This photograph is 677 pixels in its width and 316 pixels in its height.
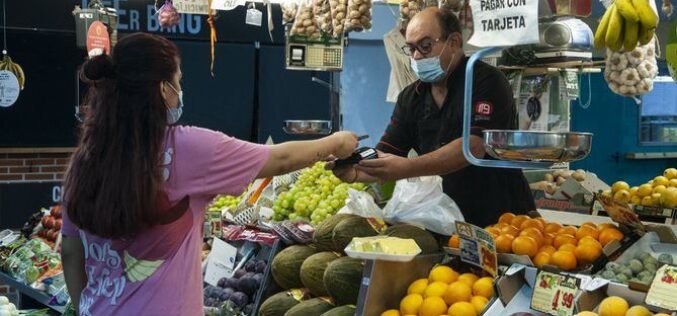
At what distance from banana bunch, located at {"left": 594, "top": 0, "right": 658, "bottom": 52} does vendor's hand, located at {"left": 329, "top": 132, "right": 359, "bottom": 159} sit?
110 centimetres

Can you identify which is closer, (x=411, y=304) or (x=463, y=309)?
→ (x=463, y=309)

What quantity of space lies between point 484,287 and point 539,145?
2.01ft

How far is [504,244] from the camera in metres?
3.19

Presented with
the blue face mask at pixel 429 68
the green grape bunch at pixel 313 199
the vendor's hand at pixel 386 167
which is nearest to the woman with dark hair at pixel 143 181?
the vendor's hand at pixel 386 167

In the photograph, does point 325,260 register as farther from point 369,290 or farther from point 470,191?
point 470,191

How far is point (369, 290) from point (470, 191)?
3.82ft

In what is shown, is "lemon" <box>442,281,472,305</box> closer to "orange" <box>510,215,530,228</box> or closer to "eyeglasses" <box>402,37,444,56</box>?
"orange" <box>510,215,530,228</box>

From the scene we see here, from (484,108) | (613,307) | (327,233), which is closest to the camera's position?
(613,307)

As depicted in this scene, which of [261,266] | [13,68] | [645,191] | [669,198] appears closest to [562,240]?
[261,266]

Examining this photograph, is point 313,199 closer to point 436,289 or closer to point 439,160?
point 439,160

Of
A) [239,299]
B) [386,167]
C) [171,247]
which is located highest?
[386,167]

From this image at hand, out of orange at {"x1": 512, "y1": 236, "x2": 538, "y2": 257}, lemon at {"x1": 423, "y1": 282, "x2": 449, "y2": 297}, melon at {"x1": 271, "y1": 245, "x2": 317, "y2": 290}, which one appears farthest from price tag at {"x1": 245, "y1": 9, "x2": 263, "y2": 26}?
orange at {"x1": 512, "y1": 236, "x2": 538, "y2": 257}

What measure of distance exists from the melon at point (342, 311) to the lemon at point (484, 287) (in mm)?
586

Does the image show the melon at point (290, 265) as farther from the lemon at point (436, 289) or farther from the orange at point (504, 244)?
the orange at point (504, 244)
